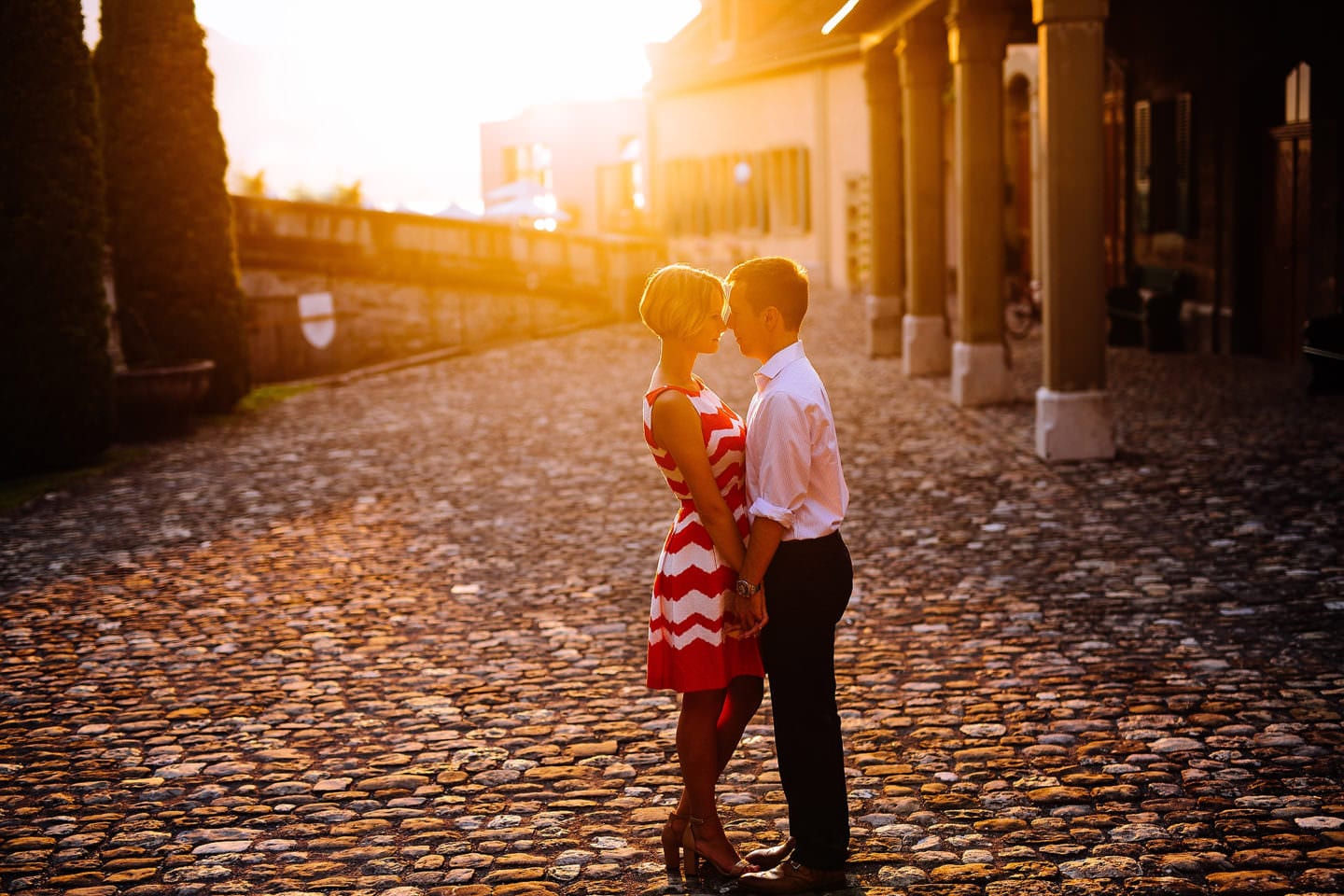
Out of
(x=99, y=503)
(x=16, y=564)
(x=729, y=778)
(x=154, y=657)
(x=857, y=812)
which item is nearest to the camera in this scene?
(x=857, y=812)

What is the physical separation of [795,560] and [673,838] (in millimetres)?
895

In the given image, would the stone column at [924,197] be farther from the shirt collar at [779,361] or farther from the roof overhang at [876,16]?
the shirt collar at [779,361]

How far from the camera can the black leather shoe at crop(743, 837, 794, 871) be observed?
4188 mm

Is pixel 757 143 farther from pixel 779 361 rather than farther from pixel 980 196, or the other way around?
pixel 779 361

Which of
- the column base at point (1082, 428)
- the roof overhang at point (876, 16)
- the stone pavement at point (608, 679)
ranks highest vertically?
the roof overhang at point (876, 16)

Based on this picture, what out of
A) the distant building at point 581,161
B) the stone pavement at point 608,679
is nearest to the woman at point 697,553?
the stone pavement at point 608,679

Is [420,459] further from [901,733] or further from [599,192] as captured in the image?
[599,192]

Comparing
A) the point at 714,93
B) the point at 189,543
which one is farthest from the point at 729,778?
the point at 714,93

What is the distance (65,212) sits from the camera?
1263 cm

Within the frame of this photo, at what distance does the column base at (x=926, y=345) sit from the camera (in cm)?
1666

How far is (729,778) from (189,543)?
5496 mm

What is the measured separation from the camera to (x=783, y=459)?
12.6 feet

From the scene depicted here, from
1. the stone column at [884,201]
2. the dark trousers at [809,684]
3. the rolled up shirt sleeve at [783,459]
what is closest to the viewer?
the rolled up shirt sleeve at [783,459]

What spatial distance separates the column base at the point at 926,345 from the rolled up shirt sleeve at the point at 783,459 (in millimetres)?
13046
